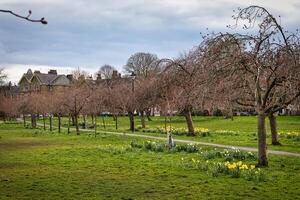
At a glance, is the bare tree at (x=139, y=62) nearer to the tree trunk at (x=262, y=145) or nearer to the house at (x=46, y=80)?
the house at (x=46, y=80)

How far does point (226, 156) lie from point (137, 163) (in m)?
3.76

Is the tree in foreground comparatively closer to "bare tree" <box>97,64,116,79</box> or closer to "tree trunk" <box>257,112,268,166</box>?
"tree trunk" <box>257,112,268,166</box>

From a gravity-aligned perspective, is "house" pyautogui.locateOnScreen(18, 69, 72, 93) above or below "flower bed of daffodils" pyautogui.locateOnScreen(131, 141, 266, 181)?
above

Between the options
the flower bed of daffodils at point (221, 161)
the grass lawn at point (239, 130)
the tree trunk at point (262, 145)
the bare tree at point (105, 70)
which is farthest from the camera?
the bare tree at point (105, 70)

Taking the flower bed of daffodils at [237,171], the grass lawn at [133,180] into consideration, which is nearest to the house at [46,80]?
the grass lawn at [133,180]

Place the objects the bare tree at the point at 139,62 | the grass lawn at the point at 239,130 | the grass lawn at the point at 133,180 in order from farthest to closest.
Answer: the bare tree at the point at 139,62
the grass lawn at the point at 239,130
the grass lawn at the point at 133,180

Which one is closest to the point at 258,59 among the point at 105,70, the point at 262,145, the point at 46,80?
the point at 262,145

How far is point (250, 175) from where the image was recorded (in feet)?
43.8

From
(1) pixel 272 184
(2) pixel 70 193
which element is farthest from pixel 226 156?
(2) pixel 70 193

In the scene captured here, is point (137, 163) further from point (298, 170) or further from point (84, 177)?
point (298, 170)

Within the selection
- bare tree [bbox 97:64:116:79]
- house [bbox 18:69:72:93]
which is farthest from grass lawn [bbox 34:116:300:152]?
house [bbox 18:69:72:93]

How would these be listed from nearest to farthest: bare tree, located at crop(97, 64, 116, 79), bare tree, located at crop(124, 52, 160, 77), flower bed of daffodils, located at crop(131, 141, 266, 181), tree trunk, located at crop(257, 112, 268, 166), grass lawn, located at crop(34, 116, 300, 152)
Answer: flower bed of daffodils, located at crop(131, 141, 266, 181) < tree trunk, located at crop(257, 112, 268, 166) < grass lawn, located at crop(34, 116, 300, 152) < bare tree, located at crop(124, 52, 160, 77) < bare tree, located at crop(97, 64, 116, 79)

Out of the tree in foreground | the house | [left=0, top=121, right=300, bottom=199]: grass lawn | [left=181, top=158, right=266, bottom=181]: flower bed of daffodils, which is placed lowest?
[left=0, top=121, right=300, bottom=199]: grass lawn

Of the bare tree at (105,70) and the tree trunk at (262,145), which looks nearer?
the tree trunk at (262,145)
